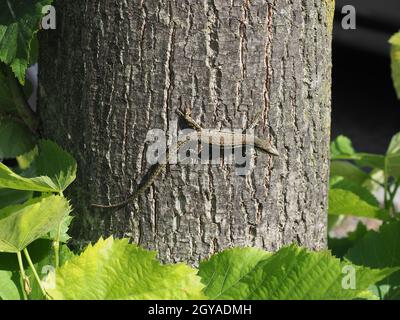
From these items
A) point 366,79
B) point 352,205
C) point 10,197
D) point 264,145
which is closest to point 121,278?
point 264,145

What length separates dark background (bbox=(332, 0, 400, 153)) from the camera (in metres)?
6.39

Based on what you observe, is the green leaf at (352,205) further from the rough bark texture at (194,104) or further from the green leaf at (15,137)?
the green leaf at (15,137)

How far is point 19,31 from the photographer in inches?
63.1

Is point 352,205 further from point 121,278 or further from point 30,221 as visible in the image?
point 30,221

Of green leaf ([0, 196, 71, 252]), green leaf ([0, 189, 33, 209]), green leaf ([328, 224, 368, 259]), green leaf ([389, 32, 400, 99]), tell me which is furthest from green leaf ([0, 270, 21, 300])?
green leaf ([389, 32, 400, 99])

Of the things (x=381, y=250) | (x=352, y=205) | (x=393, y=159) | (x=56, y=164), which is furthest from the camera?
(x=393, y=159)

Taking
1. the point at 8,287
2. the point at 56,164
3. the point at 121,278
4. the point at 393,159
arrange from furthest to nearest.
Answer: the point at 393,159 < the point at 56,164 < the point at 8,287 < the point at 121,278

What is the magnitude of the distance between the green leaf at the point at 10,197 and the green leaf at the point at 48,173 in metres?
0.13

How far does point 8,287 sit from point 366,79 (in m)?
6.20

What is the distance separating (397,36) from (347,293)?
1056mm

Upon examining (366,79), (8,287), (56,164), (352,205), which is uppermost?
(366,79)
